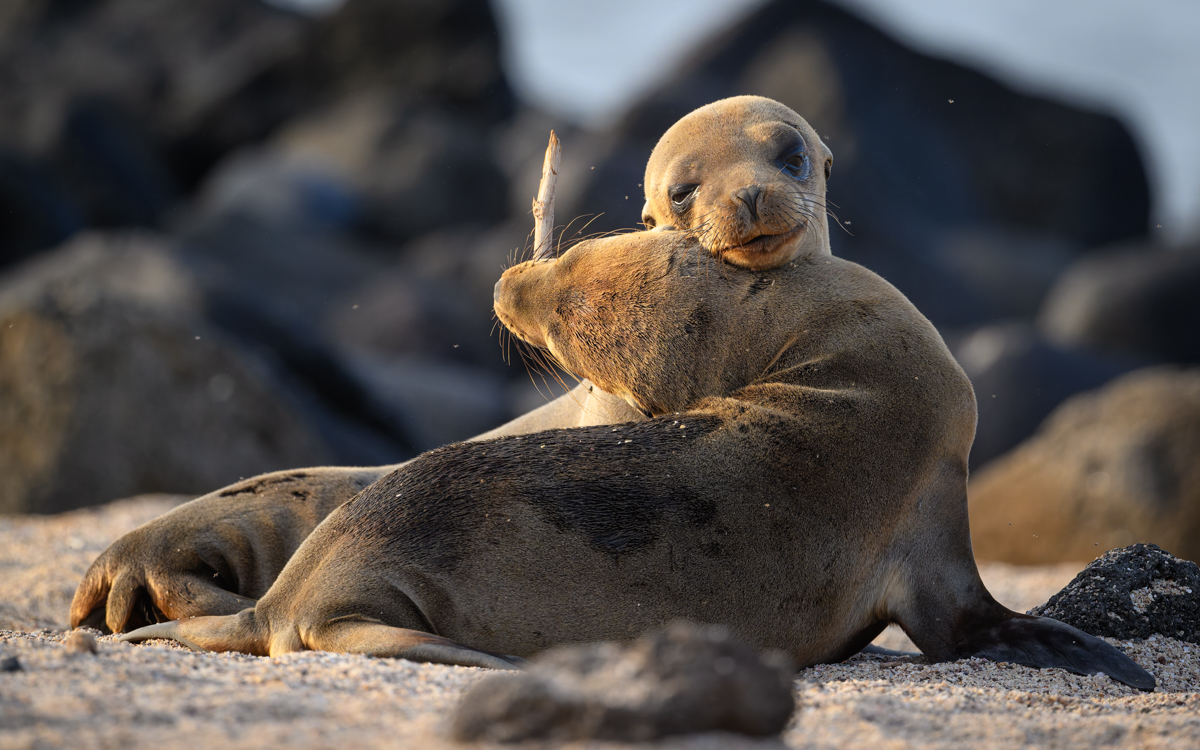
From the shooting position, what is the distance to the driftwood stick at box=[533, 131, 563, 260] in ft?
15.4

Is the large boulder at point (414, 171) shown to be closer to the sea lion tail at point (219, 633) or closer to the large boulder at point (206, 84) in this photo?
the large boulder at point (206, 84)

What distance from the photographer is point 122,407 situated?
8.99 m

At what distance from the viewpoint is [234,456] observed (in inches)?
368

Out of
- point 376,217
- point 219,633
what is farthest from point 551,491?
point 376,217

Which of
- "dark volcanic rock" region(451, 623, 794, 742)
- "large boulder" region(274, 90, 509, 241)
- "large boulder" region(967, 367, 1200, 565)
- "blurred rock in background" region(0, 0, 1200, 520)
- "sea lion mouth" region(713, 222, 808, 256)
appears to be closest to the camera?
"dark volcanic rock" region(451, 623, 794, 742)

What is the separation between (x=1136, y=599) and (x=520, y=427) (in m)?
2.49

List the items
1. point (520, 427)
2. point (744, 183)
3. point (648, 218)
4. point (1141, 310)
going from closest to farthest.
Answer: point (744, 183) < point (520, 427) < point (648, 218) < point (1141, 310)

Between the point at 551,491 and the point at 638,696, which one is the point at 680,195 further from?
the point at 638,696

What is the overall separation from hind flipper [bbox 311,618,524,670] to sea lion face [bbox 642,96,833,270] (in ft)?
5.40

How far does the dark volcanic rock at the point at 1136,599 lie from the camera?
4516 millimetres

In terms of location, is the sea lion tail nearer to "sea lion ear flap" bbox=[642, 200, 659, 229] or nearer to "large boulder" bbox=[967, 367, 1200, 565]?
"sea lion ear flap" bbox=[642, 200, 659, 229]

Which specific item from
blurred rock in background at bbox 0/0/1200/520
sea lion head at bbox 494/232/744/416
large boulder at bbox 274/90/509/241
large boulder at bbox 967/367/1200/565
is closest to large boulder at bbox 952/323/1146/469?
blurred rock in background at bbox 0/0/1200/520

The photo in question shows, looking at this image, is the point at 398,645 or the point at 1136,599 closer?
the point at 398,645

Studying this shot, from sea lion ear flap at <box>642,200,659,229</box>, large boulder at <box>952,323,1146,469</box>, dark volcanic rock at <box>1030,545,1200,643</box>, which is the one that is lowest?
large boulder at <box>952,323,1146,469</box>
